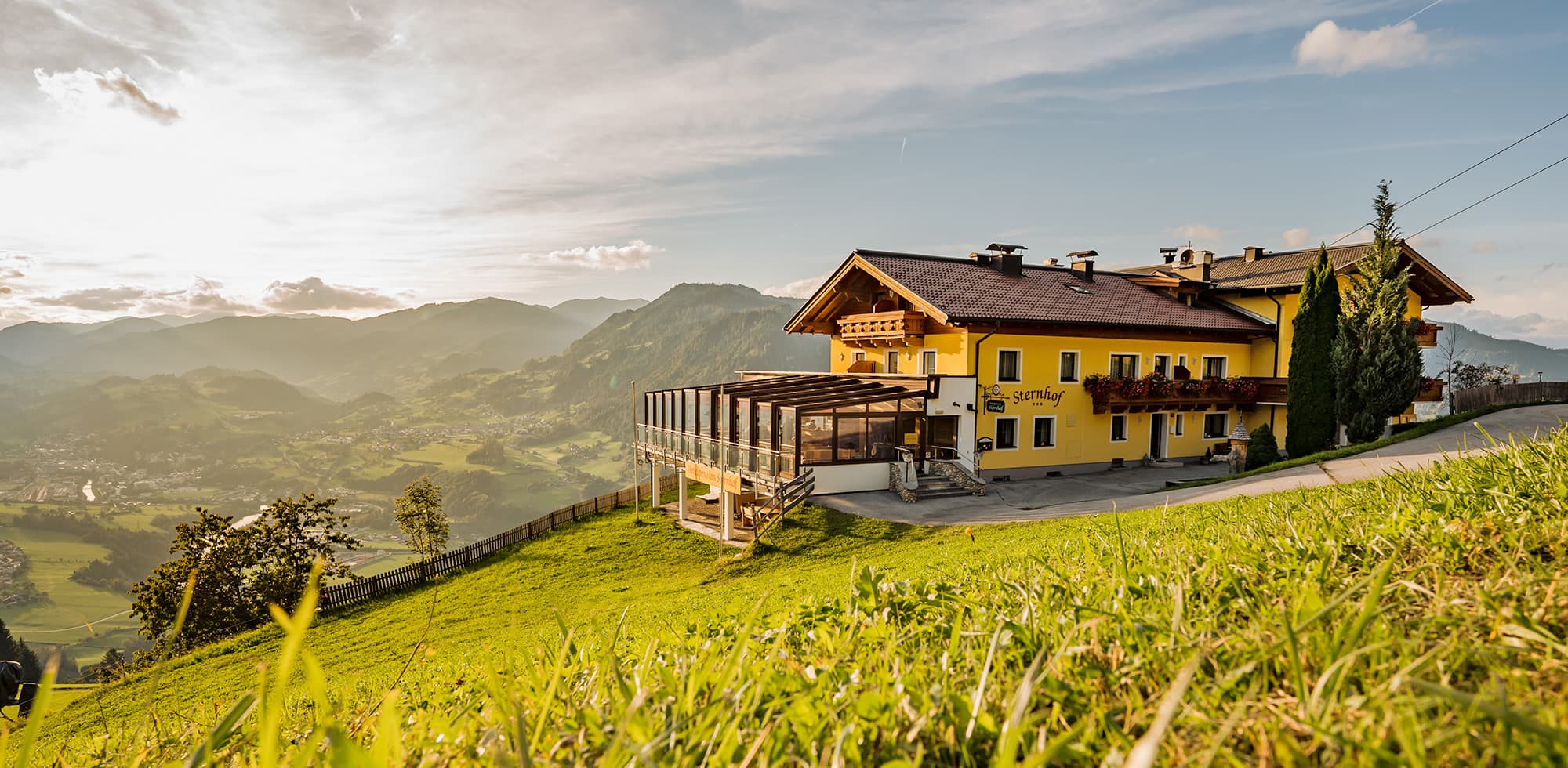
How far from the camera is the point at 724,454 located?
73.0ft

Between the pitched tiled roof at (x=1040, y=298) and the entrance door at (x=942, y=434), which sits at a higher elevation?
the pitched tiled roof at (x=1040, y=298)

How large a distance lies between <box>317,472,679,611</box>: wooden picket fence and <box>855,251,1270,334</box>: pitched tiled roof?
43.1ft

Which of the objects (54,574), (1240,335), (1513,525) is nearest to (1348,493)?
(1513,525)

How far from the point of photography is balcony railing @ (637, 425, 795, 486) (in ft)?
66.5

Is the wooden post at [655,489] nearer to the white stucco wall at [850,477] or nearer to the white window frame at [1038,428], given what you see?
the white stucco wall at [850,477]

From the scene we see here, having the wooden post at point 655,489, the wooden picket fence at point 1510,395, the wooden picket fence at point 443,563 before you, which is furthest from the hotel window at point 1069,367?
the wooden picket fence at point 443,563

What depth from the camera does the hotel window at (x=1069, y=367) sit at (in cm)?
2528

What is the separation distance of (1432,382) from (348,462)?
632ft

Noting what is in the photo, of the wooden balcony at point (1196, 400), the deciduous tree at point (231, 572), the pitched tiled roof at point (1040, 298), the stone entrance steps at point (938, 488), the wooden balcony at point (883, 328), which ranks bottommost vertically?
the deciduous tree at point (231, 572)

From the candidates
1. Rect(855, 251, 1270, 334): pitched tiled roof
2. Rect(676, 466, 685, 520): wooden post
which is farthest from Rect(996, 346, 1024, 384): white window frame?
Rect(676, 466, 685, 520): wooden post

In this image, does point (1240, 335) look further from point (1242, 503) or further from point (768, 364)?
point (768, 364)

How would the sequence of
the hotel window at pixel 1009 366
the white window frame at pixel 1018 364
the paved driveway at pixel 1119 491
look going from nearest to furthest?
the paved driveway at pixel 1119 491 < the white window frame at pixel 1018 364 < the hotel window at pixel 1009 366

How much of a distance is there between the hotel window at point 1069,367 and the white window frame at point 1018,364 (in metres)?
1.78

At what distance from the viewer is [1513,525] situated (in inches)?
83.9
